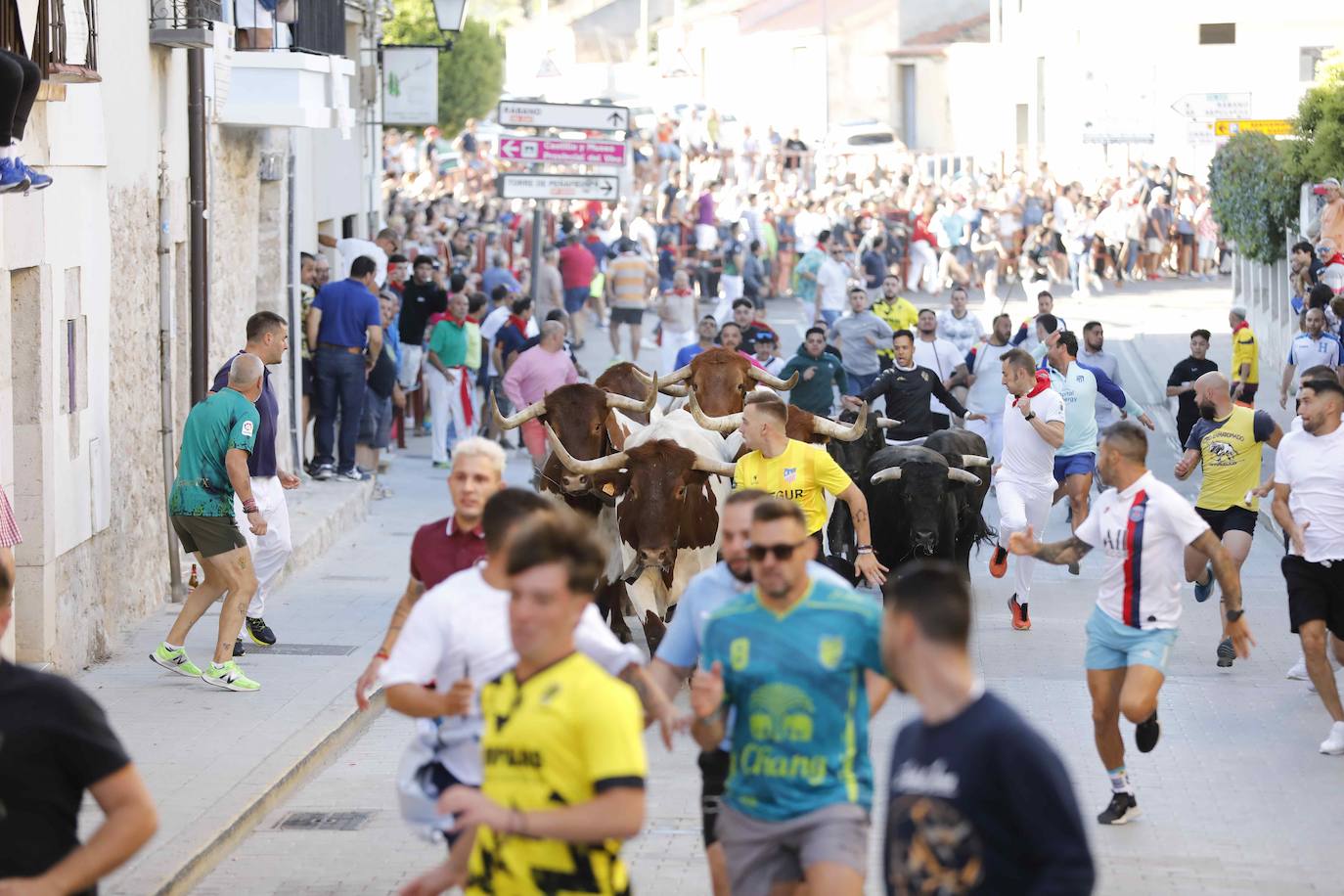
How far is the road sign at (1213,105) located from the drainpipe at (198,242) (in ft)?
46.7

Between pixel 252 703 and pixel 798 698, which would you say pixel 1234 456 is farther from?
pixel 798 698

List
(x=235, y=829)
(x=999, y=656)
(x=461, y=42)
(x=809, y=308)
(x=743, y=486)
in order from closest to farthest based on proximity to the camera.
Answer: (x=235, y=829), (x=743, y=486), (x=999, y=656), (x=809, y=308), (x=461, y=42)

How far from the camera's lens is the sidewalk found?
916cm

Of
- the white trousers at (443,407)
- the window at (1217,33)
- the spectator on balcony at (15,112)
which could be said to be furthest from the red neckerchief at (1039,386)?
the window at (1217,33)

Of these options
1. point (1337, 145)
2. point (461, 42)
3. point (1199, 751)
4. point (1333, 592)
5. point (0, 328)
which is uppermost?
point (461, 42)

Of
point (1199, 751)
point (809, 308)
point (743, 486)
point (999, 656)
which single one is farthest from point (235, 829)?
point (809, 308)

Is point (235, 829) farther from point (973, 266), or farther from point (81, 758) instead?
point (973, 266)

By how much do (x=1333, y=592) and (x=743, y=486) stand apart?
117 inches

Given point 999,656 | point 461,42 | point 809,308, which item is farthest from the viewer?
point 461,42

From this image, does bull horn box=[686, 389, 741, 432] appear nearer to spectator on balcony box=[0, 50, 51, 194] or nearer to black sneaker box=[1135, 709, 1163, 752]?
spectator on balcony box=[0, 50, 51, 194]

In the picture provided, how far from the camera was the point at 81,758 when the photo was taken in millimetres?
4914

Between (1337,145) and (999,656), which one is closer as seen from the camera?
(999,656)

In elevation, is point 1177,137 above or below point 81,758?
above

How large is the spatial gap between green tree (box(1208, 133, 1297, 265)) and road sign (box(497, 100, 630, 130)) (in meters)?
11.0
